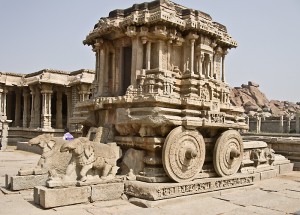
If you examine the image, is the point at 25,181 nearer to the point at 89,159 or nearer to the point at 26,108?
the point at 89,159

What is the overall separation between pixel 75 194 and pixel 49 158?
6.71 feet

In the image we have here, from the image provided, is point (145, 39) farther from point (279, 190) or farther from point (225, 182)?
point (279, 190)

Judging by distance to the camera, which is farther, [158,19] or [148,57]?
[148,57]

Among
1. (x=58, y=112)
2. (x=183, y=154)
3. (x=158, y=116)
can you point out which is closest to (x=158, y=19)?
(x=158, y=116)

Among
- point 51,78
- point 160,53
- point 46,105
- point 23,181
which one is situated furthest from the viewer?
point 46,105

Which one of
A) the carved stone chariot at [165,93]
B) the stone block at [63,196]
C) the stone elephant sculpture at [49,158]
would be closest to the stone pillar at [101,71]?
the carved stone chariot at [165,93]

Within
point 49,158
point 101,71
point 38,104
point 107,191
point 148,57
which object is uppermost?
point 148,57

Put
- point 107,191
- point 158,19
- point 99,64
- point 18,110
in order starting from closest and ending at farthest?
point 107,191
point 158,19
point 99,64
point 18,110

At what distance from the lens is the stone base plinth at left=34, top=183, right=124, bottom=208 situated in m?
6.08

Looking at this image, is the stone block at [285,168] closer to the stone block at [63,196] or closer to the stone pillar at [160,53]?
the stone pillar at [160,53]

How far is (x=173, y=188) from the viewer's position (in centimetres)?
709

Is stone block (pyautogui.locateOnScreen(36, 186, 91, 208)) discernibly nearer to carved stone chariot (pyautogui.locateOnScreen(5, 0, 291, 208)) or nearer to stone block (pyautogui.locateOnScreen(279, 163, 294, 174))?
carved stone chariot (pyautogui.locateOnScreen(5, 0, 291, 208))

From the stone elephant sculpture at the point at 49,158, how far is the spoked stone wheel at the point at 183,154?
2.56 meters

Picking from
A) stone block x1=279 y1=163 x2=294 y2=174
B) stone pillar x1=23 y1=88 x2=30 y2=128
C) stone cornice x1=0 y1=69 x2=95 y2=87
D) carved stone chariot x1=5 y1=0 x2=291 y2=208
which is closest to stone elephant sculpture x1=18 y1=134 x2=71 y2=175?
carved stone chariot x1=5 y1=0 x2=291 y2=208
